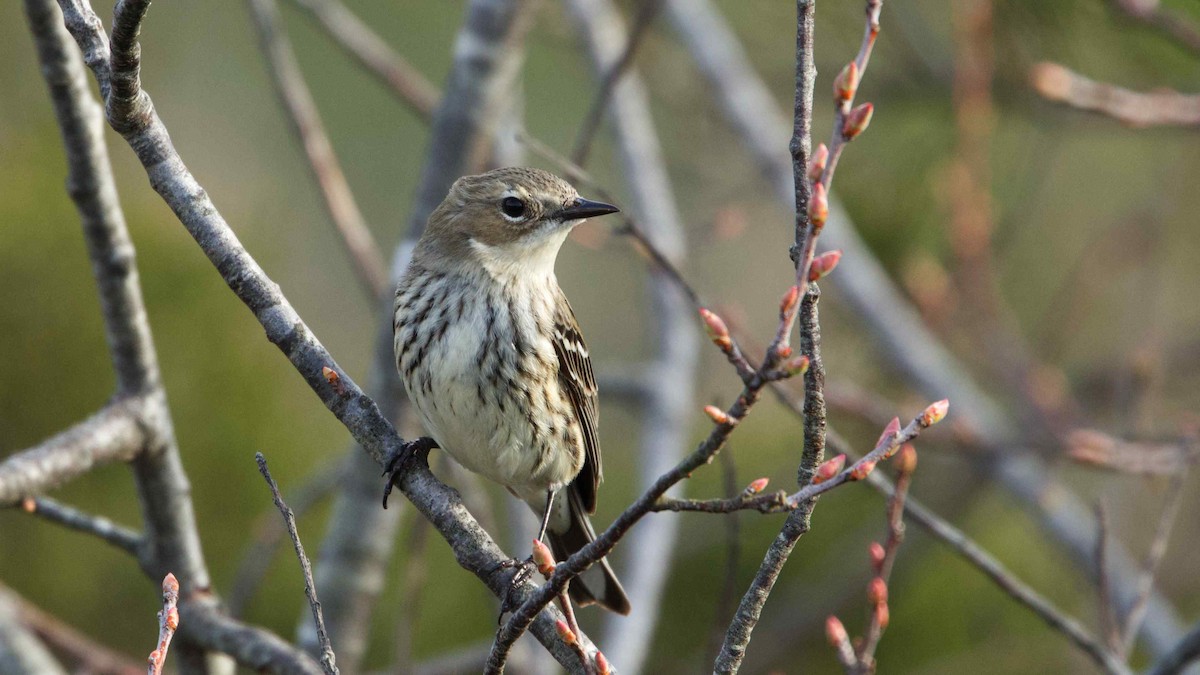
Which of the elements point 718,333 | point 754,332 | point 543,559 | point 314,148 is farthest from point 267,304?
point 754,332

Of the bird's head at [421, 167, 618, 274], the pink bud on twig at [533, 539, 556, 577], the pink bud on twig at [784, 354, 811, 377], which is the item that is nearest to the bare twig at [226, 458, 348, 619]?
the bird's head at [421, 167, 618, 274]

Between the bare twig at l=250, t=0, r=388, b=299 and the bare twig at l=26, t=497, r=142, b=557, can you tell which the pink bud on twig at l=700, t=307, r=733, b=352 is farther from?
the bare twig at l=250, t=0, r=388, b=299

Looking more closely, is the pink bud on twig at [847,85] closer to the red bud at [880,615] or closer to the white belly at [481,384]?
the red bud at [880,615]

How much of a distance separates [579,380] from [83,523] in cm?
144

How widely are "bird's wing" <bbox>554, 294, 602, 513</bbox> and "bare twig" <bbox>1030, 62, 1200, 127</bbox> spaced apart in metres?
1.50

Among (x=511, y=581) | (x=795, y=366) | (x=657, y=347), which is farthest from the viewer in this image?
(x=657, y=347)

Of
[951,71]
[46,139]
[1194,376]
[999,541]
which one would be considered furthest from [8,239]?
[1194,376]

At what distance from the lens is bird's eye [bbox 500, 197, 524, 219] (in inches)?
146

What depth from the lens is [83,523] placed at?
9.72 ft

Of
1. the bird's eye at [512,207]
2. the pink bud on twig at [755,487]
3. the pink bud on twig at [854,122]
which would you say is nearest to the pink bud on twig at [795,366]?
the pink bud on twig at [755,487]

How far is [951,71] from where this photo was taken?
6.16m

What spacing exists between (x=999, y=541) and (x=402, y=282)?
3991mm

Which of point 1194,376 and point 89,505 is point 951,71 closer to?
point 1194,376

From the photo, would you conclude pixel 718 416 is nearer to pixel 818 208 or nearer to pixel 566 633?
pixel 818 208
